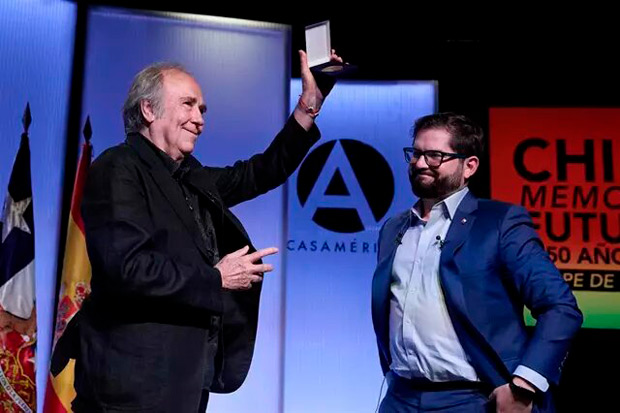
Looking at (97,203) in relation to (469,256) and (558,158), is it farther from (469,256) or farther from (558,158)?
(558,158)

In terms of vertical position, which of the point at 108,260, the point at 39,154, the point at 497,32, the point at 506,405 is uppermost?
the point at 497,32

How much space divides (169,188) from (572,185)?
3321mm

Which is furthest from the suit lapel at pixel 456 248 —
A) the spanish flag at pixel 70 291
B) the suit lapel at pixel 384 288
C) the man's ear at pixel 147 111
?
the spanish flag at pixel 70 291

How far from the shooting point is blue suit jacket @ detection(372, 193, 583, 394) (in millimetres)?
1843

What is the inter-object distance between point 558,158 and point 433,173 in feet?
8.49

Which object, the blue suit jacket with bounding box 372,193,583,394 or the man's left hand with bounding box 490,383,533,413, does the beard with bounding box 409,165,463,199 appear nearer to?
the blue suit jacket with bounding box 372,193,583,394

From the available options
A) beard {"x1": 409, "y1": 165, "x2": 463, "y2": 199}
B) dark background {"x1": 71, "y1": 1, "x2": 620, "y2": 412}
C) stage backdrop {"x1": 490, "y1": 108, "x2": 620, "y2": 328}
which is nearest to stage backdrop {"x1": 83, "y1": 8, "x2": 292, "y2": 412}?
dark background {"x1": 71, "y1": 1, "x2": 620, "y2": 412}

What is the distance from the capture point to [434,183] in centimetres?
216

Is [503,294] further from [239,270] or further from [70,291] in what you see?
[70,291]

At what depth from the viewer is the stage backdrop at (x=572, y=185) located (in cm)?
432

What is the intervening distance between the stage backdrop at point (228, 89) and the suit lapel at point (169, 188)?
2163 millimetres

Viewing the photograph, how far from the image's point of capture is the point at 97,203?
1.65 m

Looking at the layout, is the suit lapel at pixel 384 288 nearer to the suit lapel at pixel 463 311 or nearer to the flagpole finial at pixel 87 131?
the suit lapel at pixel 463 311

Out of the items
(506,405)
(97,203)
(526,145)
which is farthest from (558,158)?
(97,203)
